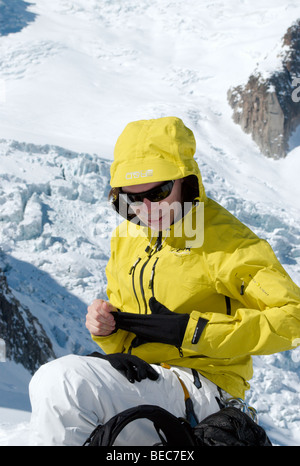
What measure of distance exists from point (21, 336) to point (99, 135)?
1441 centimetres

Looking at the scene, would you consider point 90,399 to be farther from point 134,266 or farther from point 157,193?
point 157,193

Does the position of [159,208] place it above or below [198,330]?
above

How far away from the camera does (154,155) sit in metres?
1.96

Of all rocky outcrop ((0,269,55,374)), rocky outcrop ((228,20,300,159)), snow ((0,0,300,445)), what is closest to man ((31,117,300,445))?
snow ((0,0,300,445))

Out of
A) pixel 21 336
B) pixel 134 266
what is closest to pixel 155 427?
pixel 134 266

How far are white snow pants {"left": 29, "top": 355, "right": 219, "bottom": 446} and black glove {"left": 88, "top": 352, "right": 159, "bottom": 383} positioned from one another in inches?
0.8

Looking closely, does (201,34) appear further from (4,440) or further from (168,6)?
(4,440)

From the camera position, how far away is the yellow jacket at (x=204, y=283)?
173 centimetres

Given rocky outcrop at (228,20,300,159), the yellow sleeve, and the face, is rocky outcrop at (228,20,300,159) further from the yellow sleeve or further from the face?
the yellow sleeve

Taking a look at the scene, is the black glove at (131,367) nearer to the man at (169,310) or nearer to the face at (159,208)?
the man at (169,310)

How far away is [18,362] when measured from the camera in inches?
307

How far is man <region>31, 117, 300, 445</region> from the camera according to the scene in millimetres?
1602

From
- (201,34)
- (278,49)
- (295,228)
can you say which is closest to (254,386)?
(295,228)
